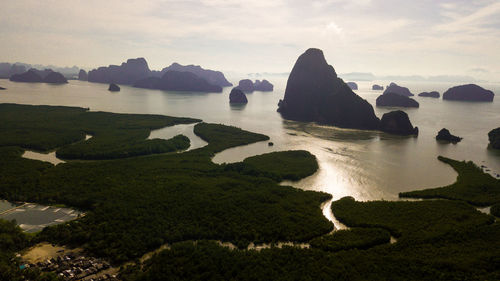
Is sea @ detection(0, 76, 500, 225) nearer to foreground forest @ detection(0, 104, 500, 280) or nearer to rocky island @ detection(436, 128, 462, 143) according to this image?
rocky island @ detection(436, 128, 462, 143)

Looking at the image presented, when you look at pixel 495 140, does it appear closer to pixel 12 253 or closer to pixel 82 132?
pixel 12 253

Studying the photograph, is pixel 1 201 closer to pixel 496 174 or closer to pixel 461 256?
pixel 461 256

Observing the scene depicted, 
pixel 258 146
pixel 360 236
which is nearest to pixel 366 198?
pixel 360 236

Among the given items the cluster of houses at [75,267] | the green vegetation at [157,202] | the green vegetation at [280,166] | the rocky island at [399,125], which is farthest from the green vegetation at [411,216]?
the rocky island at [399,125]

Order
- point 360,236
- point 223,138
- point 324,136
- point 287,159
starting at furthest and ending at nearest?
point 324,136 → point 223,138 → point 287,159 → point 360,236

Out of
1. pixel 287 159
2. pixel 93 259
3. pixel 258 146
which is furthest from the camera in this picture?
pixel 258 146

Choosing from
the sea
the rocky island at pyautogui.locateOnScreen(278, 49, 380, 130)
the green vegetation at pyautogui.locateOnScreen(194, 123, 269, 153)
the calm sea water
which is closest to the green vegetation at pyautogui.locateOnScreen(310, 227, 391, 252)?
the sea
